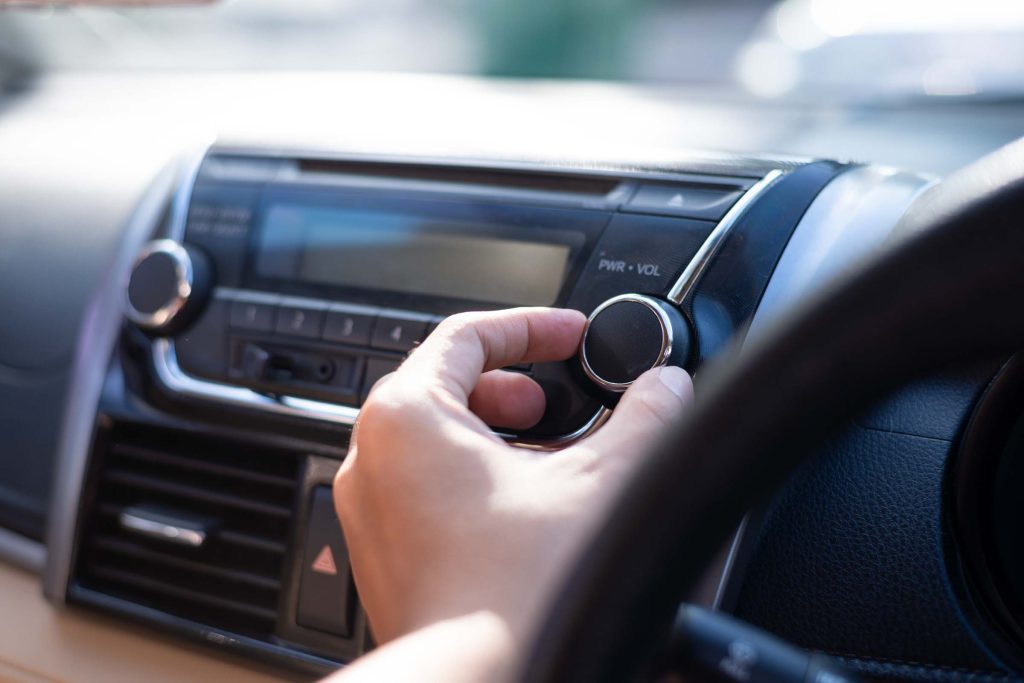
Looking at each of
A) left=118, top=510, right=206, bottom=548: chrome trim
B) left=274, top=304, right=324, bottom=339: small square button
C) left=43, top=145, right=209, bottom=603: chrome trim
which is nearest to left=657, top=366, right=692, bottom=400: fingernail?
left=274, top=304, right=324, bottom=339: small square button

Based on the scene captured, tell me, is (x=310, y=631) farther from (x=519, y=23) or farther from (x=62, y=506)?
(x=519, y=23)

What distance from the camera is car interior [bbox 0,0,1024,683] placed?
364 millimetres

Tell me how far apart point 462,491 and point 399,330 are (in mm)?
322

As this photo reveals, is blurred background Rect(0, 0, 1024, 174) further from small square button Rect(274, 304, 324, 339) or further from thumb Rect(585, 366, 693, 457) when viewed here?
thumb Rect(585, 366, 693, 457)

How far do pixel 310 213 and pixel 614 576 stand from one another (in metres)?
0.64

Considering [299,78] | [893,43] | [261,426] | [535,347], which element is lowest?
[261,426]

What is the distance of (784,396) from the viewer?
13.9 inches

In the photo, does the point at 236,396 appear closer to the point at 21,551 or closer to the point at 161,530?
the point at 161,530

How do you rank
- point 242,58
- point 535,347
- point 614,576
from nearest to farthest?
point 614,576 < point 535,347 < point 242,58

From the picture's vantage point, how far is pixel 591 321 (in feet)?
2.36

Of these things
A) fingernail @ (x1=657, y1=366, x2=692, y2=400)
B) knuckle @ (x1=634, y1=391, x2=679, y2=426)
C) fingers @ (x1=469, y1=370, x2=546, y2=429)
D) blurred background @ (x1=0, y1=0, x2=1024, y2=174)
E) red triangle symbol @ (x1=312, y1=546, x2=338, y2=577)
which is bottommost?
red triangle symbol @ (x1=312, y1=546, x2=338, y2=577)

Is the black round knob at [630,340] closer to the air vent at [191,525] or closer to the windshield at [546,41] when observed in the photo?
the air vent at [191,525]

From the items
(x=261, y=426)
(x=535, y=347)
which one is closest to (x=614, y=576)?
(x=535, y=347)

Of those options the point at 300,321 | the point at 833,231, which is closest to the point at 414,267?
the point at 300,321
